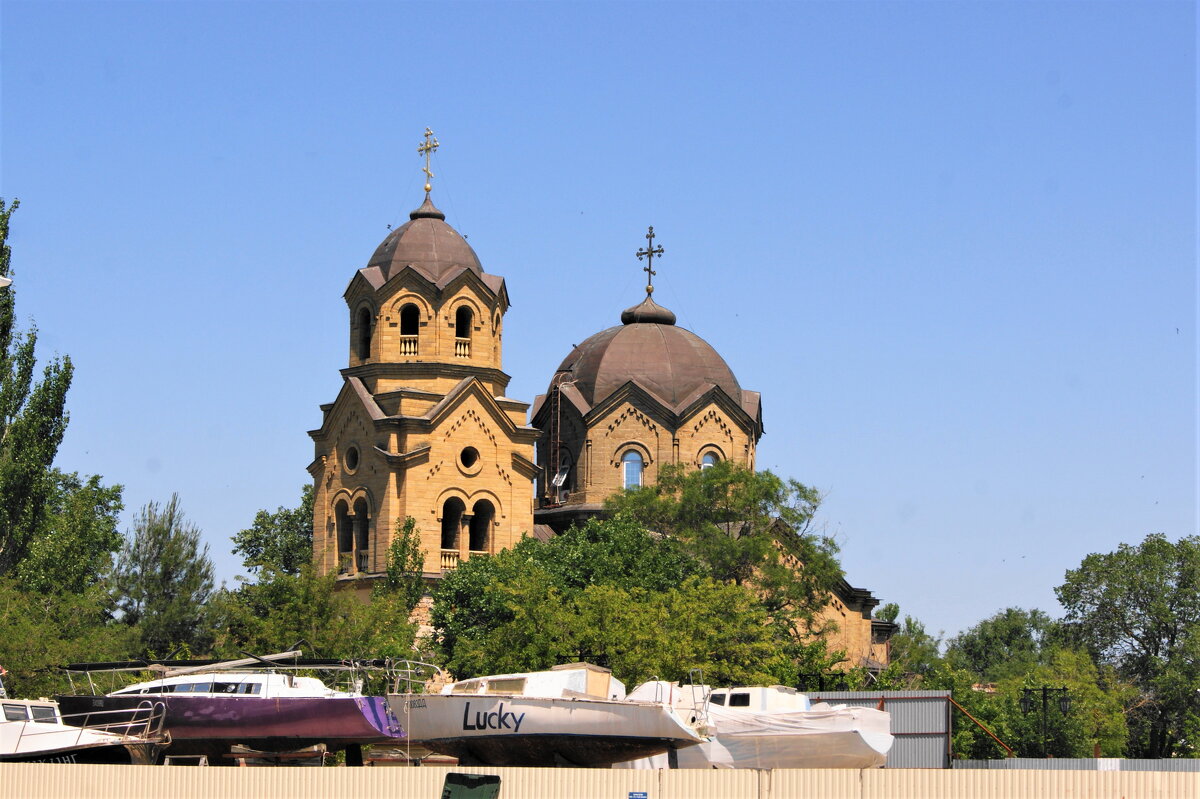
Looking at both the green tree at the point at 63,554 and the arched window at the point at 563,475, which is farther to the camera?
the arched window at the point at 563,475

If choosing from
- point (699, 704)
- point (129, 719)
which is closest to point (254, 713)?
point (129, 719)

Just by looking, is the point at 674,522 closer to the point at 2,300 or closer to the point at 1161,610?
the point at 2,300

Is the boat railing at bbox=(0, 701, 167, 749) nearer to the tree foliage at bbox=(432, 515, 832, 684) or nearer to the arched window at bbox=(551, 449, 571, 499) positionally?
the tree foliage at bbox=(432, 515, 832, 684)

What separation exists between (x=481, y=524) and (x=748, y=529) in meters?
9.01

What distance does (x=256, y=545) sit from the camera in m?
85.4

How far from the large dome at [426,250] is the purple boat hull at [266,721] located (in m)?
28.0

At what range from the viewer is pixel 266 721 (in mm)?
34719

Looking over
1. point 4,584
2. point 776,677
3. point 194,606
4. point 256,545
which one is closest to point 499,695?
point 776,677

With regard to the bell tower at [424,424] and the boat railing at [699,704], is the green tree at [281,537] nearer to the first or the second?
the bell tower at [424,424]

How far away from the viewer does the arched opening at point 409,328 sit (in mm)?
61812

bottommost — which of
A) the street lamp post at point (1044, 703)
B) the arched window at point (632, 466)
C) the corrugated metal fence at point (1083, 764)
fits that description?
the corrugated metal fence at point (1083, 764)

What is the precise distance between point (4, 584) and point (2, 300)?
27.8ft

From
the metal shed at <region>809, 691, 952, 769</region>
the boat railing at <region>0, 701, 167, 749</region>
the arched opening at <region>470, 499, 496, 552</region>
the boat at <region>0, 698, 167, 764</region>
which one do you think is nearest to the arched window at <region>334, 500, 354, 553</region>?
the arched opening at <region>470, 499, 496, 552</region>

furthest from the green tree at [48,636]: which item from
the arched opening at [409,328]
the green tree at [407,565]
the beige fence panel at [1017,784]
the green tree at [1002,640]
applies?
the green tree at [1002,640]
